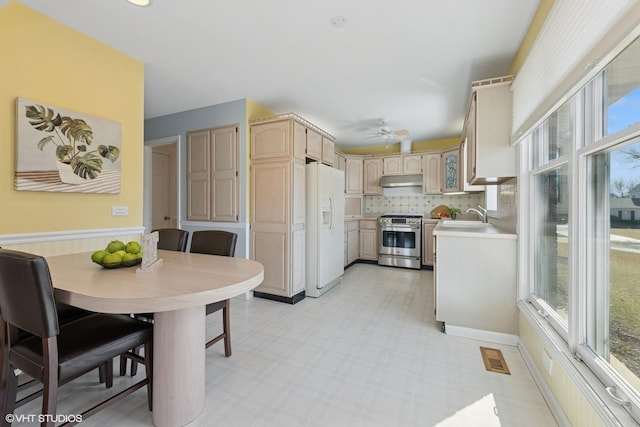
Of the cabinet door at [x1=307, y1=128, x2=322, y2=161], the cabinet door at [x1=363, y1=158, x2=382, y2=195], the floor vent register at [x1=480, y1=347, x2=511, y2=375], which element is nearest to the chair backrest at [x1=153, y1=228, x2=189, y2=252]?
the cabinet door at [x1=307, y1=128, x2=322, y2=161]

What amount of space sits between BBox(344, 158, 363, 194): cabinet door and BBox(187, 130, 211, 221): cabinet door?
2721 millimetres

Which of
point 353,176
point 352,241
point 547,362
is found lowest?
point 547,362

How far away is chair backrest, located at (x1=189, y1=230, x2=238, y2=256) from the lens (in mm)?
2248

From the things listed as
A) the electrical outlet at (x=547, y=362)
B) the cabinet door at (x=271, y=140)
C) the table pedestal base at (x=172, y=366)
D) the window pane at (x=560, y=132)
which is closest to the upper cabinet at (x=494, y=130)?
the window pane at (x=560, y=132)

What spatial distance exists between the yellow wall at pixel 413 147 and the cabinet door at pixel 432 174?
29 cm

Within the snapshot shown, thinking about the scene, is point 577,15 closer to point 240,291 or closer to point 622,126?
point 622,126

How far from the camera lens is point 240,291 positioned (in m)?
1.29

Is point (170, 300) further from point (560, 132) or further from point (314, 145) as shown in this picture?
point (314, 145)

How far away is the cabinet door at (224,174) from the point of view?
3571mm

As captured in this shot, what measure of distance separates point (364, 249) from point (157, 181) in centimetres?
422

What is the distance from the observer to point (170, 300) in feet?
3.59

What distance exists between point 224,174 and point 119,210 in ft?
A: 4.39

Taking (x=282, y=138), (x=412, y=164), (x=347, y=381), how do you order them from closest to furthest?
(x=347, y=381) < (x=282, y=138) < (x=412, y=164)

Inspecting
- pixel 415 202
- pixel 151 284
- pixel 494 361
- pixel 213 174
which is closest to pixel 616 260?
pixel 494 361
